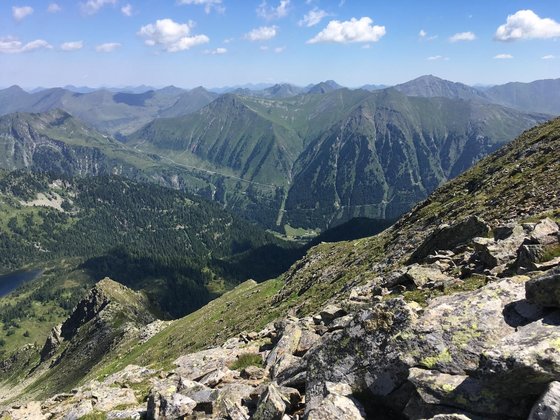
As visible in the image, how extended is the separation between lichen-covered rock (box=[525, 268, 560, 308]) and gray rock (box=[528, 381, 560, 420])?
3.23 meters

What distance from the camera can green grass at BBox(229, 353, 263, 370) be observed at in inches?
1031

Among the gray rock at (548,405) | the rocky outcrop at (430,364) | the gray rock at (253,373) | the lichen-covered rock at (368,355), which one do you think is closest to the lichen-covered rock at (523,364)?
the rocky outcrop at (430,364)

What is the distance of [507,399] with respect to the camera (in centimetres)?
1130

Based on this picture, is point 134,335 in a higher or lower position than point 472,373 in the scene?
lower

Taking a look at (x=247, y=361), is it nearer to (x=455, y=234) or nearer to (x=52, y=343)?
(x=455, y=234)

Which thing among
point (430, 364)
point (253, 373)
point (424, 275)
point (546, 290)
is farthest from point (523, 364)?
point (253, 373)

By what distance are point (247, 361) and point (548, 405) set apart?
1928 cm

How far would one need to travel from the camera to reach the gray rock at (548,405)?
10.1 m

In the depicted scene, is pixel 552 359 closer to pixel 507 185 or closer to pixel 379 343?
pixel 379 343

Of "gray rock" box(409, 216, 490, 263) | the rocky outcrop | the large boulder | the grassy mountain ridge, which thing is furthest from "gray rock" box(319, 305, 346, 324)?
the grassy mountain ridge

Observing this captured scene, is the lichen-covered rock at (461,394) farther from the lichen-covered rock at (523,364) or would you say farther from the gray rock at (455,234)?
the gray rock at (455,234)

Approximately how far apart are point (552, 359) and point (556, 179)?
3567cm

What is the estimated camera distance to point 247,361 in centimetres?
2667

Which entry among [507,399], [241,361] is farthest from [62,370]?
[507,399]
